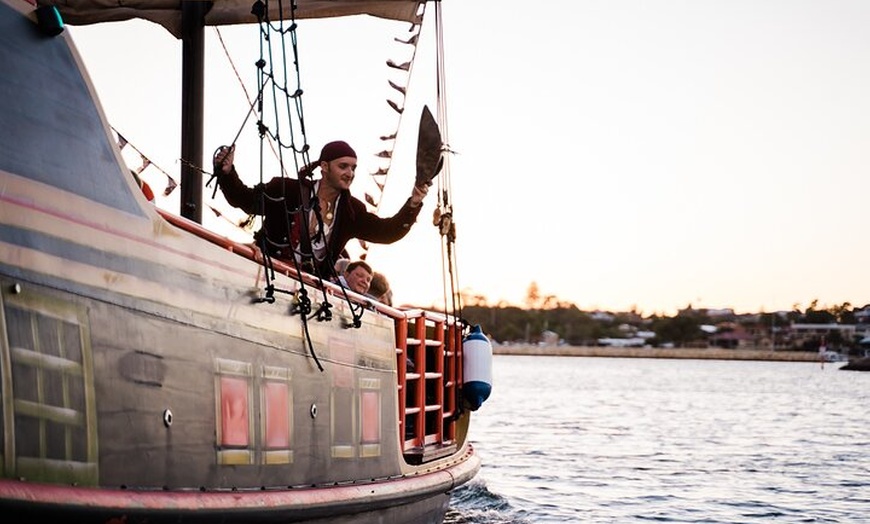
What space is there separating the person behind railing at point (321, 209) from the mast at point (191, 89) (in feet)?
6.68

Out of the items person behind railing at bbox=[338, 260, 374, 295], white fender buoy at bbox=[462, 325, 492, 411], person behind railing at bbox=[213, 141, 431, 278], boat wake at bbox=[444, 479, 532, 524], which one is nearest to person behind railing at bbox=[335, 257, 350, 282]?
person behind railing at bbox=[338, 260, 374, 295]

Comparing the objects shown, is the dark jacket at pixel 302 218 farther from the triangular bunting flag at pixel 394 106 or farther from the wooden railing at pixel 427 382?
the triangular bunting flag at pixel 394 106

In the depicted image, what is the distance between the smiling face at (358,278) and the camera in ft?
30.5

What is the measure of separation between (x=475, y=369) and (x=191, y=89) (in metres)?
3.16

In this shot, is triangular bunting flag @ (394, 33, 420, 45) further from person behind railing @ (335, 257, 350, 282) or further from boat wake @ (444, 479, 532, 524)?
boat wake @ (444, 479, 532, 524)

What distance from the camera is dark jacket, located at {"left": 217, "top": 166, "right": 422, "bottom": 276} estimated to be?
25.5 ft

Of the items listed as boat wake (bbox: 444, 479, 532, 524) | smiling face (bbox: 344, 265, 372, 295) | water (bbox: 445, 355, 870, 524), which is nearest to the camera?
smiling face (bbox: 344, 265, 372, 295)

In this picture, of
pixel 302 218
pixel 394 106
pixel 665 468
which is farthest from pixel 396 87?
pixel 665 468

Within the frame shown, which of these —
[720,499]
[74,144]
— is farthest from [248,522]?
[720,499]

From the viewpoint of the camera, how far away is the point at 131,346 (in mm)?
5488

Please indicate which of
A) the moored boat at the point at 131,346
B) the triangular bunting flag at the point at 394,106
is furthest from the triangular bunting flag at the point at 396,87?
the moored boat at the point at 131,346

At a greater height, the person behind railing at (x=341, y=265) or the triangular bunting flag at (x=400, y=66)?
the triangular bunting flag at (x=400, y=66)

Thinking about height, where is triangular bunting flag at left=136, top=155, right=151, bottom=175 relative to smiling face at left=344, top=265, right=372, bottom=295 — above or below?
above

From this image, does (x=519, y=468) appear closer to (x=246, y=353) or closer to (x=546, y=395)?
(x=246, y=353)
